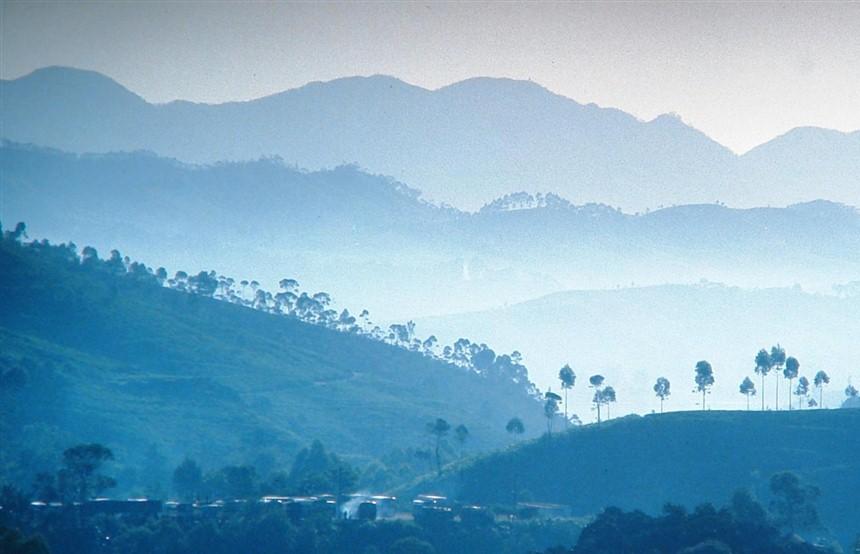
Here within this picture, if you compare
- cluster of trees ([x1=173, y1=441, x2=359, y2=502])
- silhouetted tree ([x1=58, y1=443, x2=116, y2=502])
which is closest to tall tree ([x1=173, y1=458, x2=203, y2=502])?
cluster of trees ([x1=173, y1=441, x2=359, y2=502])

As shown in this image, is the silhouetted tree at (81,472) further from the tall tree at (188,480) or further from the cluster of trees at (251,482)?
the tall tree at (188,480)

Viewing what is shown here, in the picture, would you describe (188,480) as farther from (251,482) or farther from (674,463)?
(674,463)

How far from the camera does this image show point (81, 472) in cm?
14825

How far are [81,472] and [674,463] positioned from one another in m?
61.2

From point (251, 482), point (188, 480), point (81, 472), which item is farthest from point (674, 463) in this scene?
point (81, 472)

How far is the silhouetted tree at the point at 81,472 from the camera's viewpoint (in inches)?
5817

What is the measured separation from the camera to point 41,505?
13850 cm

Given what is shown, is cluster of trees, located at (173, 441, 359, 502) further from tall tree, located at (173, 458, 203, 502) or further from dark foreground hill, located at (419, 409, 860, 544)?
dark foreground hill, located at (419, 409, 860, 544)

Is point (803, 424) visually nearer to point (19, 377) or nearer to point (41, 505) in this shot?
point (41, 505)

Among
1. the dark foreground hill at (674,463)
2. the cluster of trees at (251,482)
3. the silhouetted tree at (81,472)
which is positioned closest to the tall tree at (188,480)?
the cluster of trees at (251,482)

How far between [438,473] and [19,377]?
62.6 meters

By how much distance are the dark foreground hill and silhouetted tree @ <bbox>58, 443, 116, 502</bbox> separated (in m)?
35.7

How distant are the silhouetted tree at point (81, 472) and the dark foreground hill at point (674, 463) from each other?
117 feet

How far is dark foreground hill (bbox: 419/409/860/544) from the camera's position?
152m
